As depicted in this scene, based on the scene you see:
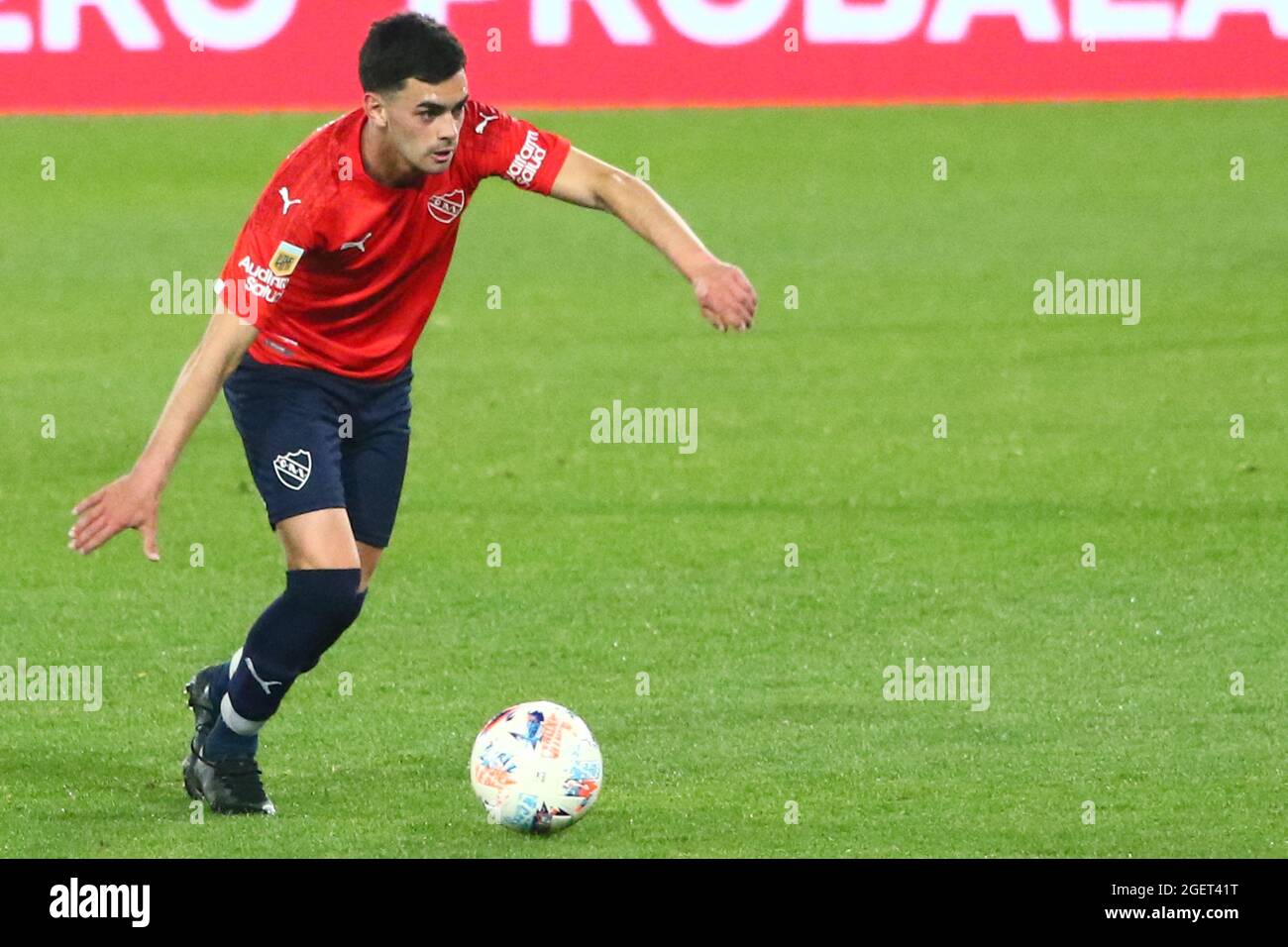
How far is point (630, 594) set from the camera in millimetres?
9695

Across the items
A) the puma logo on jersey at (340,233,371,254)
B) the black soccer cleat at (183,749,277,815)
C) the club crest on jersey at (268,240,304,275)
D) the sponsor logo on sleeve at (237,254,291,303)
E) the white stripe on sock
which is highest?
the puma logo on jersey at (340,233,371,254)

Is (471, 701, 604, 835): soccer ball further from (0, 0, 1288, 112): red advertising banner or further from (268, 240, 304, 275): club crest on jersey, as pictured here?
(0, 0, 1288, 112): red advertising banner

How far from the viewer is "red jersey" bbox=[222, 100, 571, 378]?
6250 mm

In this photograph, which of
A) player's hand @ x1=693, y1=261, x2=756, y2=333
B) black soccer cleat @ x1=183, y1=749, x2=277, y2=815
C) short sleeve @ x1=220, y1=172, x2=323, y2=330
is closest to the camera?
player's hand @ x1=693, y1=261, x2=756, y2=333

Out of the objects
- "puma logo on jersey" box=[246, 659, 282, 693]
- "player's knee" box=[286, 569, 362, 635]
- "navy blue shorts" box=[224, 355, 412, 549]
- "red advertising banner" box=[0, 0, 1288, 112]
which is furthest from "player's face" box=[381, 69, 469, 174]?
"red advertising banner" box=[0, 0, 1288, 112]

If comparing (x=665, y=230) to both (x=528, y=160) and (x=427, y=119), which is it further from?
(x=427, y=119)

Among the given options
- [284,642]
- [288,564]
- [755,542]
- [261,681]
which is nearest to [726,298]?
[288,564]

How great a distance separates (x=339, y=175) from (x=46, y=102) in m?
17.4

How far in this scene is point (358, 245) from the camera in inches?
255

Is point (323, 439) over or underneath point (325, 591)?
over

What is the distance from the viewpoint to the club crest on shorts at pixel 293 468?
6.54 meters

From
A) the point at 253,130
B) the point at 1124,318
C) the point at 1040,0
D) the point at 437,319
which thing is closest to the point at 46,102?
the point at 253,130

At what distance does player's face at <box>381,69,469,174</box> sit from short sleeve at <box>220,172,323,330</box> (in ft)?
0.95

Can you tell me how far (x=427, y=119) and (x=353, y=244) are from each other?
46 cm
